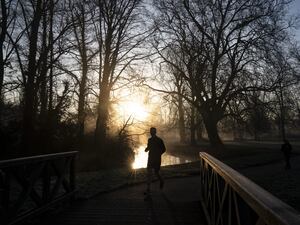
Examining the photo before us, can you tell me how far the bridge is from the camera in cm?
308

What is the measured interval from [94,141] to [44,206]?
20679 mm

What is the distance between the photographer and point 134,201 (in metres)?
9.05

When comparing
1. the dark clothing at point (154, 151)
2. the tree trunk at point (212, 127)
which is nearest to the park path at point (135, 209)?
the dark clothing at point (154, 151)

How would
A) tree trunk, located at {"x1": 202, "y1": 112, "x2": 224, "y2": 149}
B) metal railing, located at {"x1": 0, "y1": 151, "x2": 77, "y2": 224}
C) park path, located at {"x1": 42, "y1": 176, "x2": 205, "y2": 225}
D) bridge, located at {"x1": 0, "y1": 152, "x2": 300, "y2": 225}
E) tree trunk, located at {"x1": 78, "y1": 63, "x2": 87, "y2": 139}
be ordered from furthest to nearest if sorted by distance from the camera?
1. tree trunk, located at {"x1": 202, "y1": 112, "x2": 224, "y2": 149}
2. tree trunk, located at {"x1": 78, "y1": 63, "x2": 87, "y2": 139}
3. park path, located at {"x1": 42, "y1": 176, "x2": 205, "y2": 225}
4. metal railing, located at {"x1": 0, "y1": 151, "x2": 77, "y2": 224}
5. bridge, located at {"x1": 0, "y1": 152, "x2": 300, "y2": 225}

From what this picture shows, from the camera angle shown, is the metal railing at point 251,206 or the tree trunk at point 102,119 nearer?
the metal railing at point 251,206

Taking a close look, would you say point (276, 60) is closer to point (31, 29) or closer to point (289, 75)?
point (289, 75)

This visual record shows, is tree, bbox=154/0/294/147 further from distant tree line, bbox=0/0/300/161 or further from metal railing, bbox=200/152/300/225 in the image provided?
metal railing, bbox=200/152/300/225

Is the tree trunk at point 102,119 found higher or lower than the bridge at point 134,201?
higher

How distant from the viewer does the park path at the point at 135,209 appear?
6891mm

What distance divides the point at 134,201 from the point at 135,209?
41.7 inches

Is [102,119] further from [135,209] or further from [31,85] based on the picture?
[135,209]

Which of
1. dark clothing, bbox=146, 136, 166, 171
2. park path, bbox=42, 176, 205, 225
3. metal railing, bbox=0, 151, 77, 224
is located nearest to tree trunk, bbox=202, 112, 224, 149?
park path, bbox=42, 176, 205, 225

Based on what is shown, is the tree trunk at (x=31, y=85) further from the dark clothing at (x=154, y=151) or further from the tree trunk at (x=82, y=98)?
the dark clothing at (x=154, y=151)

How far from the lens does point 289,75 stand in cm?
2911
